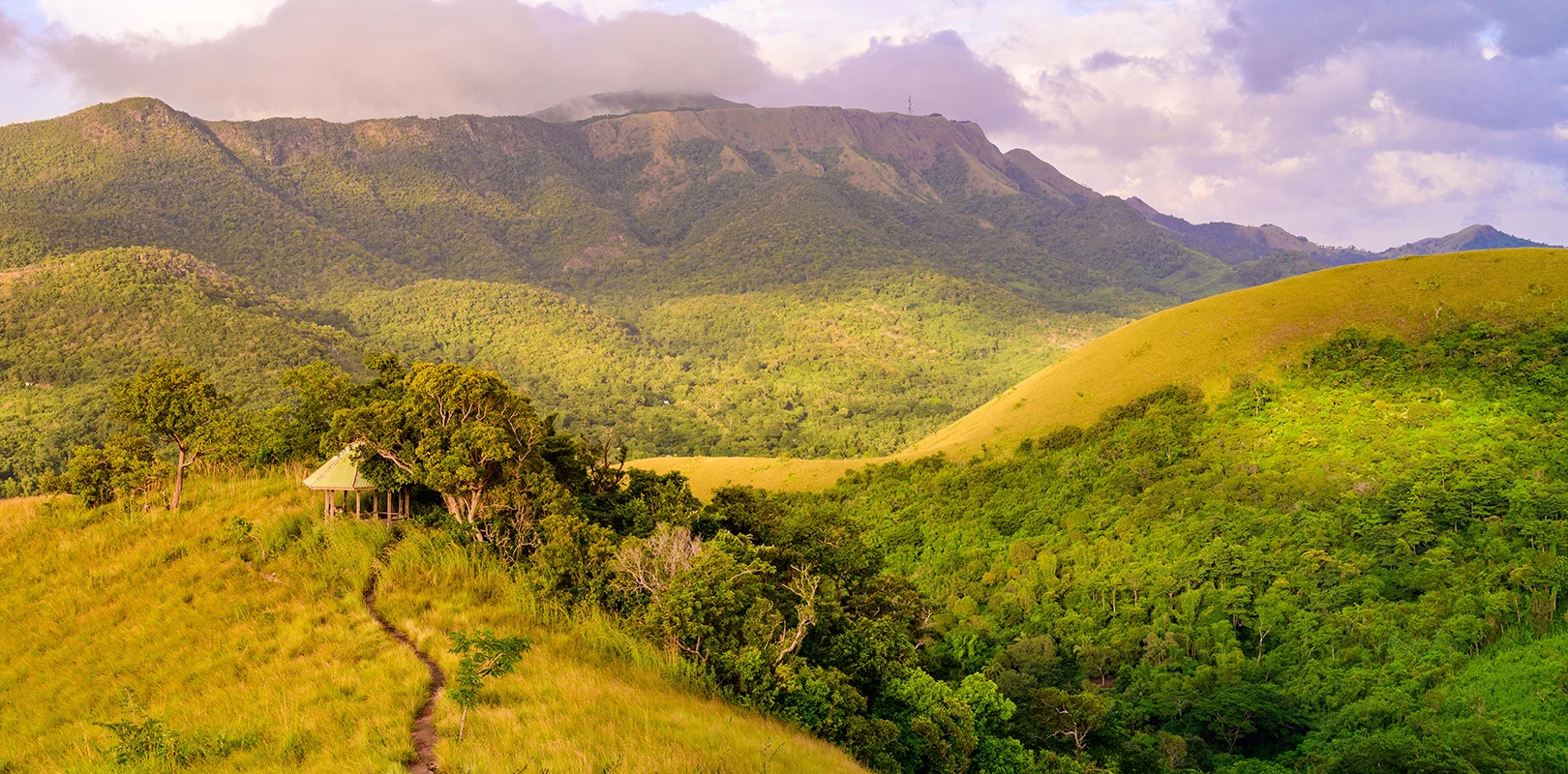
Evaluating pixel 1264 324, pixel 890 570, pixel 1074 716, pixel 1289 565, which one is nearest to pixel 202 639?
pixel 1074 716

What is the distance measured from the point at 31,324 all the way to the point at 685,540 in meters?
159

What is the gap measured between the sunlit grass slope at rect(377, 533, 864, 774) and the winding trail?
158mm

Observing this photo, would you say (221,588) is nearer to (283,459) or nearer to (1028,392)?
(283,459)

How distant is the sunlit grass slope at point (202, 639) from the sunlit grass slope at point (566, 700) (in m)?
0.89

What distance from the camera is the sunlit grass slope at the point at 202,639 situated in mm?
11359

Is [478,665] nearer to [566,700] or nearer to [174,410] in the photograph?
[566,700]

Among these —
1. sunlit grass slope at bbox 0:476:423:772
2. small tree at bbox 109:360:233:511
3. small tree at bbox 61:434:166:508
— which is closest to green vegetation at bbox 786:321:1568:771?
sunlit grass slope at bbox 0:476:423:772

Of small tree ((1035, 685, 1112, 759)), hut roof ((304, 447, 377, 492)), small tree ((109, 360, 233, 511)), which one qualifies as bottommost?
small tree ((1035, 685, 1112, 759))

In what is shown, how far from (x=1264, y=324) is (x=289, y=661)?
7565 cm

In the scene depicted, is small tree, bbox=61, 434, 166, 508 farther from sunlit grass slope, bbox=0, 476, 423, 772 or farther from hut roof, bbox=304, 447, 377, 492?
hut roof, bbox=304, 447, 377, 492

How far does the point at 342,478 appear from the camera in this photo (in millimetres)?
22188

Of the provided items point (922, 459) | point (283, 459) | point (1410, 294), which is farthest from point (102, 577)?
point (1410, 294)

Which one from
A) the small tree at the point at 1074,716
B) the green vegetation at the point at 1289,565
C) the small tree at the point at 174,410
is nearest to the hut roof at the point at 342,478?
the small tree at the point at 174,410

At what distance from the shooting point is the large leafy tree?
21.0m
